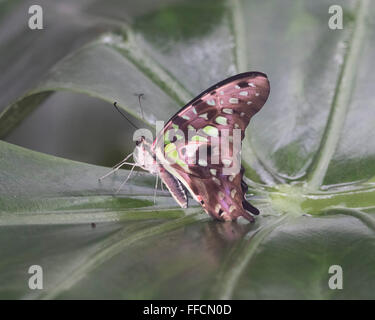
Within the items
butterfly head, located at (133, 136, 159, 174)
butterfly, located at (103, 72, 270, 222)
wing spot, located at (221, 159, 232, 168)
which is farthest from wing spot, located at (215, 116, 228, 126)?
butterfly head, located at (133, 136, 159, 174)

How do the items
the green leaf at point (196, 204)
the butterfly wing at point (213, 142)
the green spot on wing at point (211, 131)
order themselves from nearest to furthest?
the green leaf at point (196, 204) < the butterfly wing at point (213, 142) < the green spot on wing at point (211, 131)

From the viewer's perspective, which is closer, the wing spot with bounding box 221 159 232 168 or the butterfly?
the butterfly

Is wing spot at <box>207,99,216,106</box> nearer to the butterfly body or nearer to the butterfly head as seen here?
the butterfly body

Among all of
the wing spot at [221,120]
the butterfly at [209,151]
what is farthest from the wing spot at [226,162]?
the wing spot at [221,120]

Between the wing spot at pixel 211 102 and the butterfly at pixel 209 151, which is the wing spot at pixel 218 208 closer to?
the butterfly at pixel 209 151

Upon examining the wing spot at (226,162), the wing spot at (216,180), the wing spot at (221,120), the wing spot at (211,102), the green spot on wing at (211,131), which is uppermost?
the wing spot at (211,102)

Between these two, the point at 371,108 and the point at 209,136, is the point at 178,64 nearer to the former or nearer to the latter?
the point at 209,136
